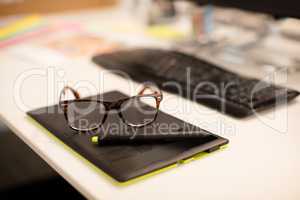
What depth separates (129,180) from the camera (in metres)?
0.60

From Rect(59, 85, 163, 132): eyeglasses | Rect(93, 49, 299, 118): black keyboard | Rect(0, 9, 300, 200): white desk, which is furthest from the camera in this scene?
Rect(93, 49, 299, 118): black keyboard

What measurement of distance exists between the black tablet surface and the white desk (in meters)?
0.01

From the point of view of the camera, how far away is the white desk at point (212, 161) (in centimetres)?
59

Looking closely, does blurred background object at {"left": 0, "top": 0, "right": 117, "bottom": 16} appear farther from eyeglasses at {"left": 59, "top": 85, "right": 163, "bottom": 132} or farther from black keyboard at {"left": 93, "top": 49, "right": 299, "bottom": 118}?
eyeglasses at {"left": 59, "top": 85, "right": 163, "bottom": 132}

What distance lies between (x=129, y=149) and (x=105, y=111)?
10 centimetres

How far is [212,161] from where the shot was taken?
0.67 metres

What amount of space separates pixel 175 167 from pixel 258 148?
0.54ft

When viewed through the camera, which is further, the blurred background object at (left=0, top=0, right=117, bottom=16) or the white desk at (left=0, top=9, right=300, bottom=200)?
the blurred background object at (left=0, top=0, right=117, bottom=16)

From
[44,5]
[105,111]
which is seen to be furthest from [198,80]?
[44,5]

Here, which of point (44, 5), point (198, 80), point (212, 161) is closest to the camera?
point (212, 161)

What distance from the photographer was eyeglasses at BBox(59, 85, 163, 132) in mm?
734

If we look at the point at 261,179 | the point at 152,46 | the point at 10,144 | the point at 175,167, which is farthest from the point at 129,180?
the point at 10,144

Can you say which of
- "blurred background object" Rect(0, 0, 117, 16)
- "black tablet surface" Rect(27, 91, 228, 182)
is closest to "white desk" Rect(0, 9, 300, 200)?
"black tablet surface" Rect(27, 91, 228, 182)

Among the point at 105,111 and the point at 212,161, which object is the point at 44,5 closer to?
the point at 105,111
